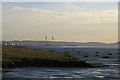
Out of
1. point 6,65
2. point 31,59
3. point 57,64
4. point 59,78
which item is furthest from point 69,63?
point 59,78

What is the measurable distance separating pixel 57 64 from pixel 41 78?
14.1 metres

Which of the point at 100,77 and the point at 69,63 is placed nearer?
the point at 100,77

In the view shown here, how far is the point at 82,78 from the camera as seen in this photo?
3550cm

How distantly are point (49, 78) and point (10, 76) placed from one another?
5415 mm

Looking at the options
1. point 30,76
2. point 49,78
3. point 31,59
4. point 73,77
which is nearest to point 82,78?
point 73,77

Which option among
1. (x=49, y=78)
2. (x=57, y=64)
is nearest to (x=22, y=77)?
(x=49, y=78)

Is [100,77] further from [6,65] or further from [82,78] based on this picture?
[6,65]

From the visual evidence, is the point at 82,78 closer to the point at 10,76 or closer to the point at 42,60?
the point at 10,76

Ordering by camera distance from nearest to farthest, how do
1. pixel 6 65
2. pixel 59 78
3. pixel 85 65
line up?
pixel 59 78 < pixel 6 65 < pixel 85 65

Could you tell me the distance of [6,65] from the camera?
44.8 metres

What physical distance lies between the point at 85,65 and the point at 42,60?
26.1 feet

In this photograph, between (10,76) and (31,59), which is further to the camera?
(31,59)

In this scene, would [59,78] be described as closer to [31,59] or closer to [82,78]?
[82,78]

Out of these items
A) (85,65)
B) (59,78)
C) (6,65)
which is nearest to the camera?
(59,78)
